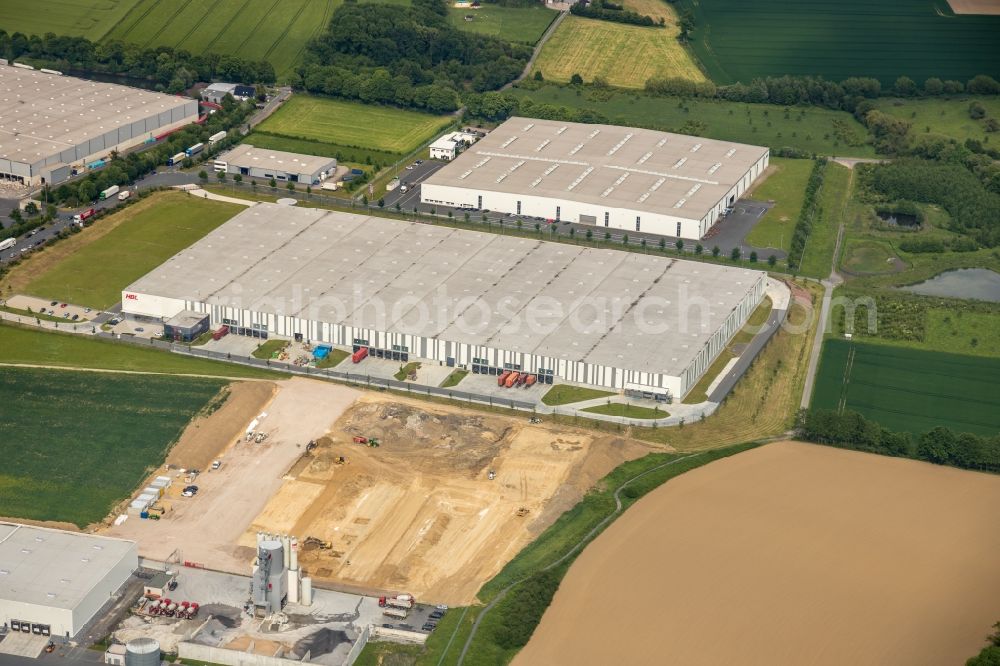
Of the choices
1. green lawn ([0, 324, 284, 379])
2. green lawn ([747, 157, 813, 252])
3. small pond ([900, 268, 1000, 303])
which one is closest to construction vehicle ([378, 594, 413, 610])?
green lawn ([0, 324, 284, 379])

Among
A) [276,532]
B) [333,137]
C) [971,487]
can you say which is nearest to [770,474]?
[971,487]

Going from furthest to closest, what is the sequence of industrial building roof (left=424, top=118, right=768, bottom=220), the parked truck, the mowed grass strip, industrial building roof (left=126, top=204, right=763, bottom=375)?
the mowed grass strip < industrial building roof (left=424, top=118, right=768, bottom=220) < the parked truck < industrial building roof (left=126, top=204, right=763, bottom=375)

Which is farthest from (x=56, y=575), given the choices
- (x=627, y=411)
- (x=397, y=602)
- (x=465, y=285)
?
(x=465, y=285)

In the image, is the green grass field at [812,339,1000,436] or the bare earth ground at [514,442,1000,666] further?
the green grass field at [812,339,1000,436]

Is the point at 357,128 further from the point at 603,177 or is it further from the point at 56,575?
the point at 56,575

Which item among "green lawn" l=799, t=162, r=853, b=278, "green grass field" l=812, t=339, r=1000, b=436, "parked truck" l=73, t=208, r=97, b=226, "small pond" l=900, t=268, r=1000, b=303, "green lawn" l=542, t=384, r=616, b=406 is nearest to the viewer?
"green lawn" l=542, t=384, r=616, b=406

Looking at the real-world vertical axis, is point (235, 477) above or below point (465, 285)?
below

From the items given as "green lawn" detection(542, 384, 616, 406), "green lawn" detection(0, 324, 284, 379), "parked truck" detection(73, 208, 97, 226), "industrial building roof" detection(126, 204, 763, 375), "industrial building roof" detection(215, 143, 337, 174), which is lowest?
"green lawn" detection(0, 324, 284, 379)

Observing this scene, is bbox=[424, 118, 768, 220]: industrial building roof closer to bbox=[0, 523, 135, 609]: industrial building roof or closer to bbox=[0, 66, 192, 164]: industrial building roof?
bbox=[0, 66, 192, 164]: industrial building roof

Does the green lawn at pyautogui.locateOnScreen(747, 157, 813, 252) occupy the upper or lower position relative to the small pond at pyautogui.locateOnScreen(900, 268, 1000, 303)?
upper
